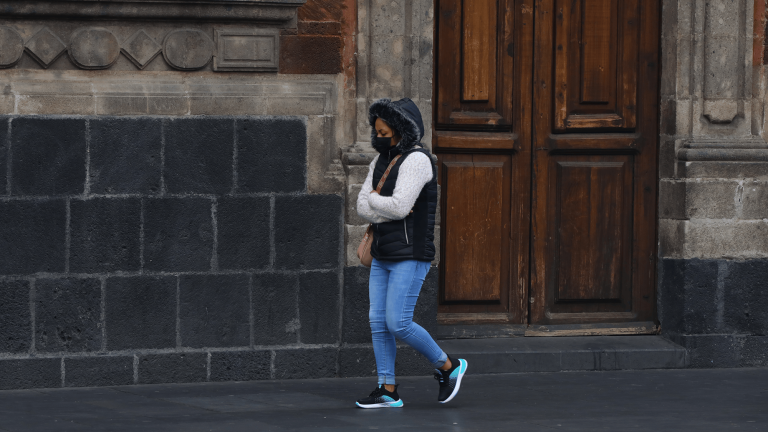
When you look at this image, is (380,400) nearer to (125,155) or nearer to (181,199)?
(181,199)

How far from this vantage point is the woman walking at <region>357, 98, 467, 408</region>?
6289 millimetres

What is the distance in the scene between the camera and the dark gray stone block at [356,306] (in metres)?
7.79

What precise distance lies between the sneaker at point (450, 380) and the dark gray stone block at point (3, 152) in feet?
9.58

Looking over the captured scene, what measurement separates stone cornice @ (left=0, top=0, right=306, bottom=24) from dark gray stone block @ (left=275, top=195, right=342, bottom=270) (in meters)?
1.21

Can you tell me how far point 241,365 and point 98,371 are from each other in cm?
91

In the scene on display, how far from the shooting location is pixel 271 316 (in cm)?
767

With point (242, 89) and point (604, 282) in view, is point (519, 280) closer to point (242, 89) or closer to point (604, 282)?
point (604, 282)

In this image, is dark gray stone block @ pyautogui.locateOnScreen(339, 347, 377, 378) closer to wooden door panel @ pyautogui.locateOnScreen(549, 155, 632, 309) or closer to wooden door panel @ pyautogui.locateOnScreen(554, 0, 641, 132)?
wooden door panel @ pyautogui.locateOnScreen(549, 155, 632, 309)

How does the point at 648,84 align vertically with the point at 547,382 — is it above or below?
above

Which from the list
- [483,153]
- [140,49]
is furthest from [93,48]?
[483,153]

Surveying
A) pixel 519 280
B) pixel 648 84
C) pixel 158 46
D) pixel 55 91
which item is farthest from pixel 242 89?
pixel 648 84

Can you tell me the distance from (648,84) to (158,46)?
3.58 meters

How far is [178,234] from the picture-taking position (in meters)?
7.48

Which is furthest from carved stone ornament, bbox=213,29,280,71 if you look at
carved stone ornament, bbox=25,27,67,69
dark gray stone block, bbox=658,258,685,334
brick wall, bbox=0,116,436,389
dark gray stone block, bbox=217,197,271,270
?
dark gray stone block, bbox=658,258,685,334
